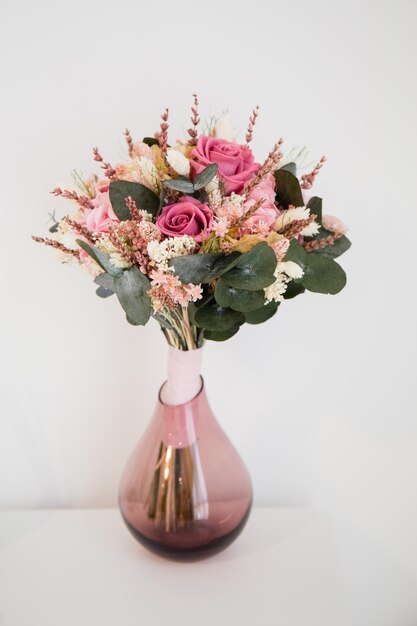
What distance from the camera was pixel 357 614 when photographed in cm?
116

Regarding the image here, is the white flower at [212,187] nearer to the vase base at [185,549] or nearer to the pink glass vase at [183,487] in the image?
the pink glass vase at [183,487]

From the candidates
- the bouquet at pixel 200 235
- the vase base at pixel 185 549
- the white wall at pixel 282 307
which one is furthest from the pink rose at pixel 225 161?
the vase base at pixel 185 549

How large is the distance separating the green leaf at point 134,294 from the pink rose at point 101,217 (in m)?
0.07

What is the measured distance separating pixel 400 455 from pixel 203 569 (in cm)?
54

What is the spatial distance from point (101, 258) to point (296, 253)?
248 mm

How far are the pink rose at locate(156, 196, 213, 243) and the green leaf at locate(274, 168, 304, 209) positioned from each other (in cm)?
13

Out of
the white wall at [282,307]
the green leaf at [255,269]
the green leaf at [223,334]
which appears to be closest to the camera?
the green leaf at [255,269]

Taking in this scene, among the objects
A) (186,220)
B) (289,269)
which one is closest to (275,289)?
(289,269)

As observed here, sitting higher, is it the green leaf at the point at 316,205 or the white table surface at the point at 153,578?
the green leaf at the point at 316,205

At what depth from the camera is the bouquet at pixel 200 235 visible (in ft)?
1.99

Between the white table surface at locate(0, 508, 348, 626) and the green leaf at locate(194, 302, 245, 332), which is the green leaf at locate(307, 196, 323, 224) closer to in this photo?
the green leaf at locate(194, 302, 245, 332)

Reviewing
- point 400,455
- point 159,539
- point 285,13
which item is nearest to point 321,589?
point 159,539

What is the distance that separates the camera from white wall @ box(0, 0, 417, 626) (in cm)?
93

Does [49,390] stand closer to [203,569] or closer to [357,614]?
[203,569]
